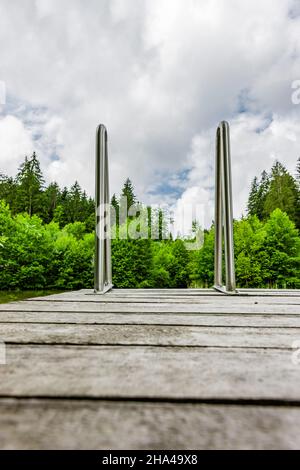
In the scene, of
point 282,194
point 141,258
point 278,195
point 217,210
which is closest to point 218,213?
point 217,210

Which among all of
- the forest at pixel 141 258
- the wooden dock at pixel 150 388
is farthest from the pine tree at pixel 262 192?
the wooden dock at pixel 150 388

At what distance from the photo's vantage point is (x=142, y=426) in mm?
260

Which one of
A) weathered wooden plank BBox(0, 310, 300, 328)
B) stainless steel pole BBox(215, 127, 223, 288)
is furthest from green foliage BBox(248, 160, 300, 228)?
weathered wooden plank BBox(0, 310, 300, 328)

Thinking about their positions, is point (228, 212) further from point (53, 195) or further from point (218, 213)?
point (53, 195)

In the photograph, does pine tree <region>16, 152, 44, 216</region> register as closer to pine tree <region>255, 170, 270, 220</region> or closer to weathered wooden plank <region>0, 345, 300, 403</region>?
pine tree <region>255, 170, 270, 220</region>

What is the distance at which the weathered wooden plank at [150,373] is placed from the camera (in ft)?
1.08

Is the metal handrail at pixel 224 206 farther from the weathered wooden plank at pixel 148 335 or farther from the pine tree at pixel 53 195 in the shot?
the pine tree at pixel 53 195

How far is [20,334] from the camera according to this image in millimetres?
604

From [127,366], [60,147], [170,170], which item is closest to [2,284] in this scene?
[127,366]

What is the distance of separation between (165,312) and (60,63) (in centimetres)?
977

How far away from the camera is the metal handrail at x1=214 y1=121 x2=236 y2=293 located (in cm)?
163

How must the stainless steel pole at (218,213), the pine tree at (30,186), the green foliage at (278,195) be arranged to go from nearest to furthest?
the stainless steel pole at (218,213) → the green foliage at (278,195) → the pine tree at (30,186)

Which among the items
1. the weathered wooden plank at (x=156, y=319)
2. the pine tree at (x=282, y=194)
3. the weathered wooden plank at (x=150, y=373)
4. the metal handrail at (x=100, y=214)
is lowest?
the weathered wooden plank at (x=156, y=319)
